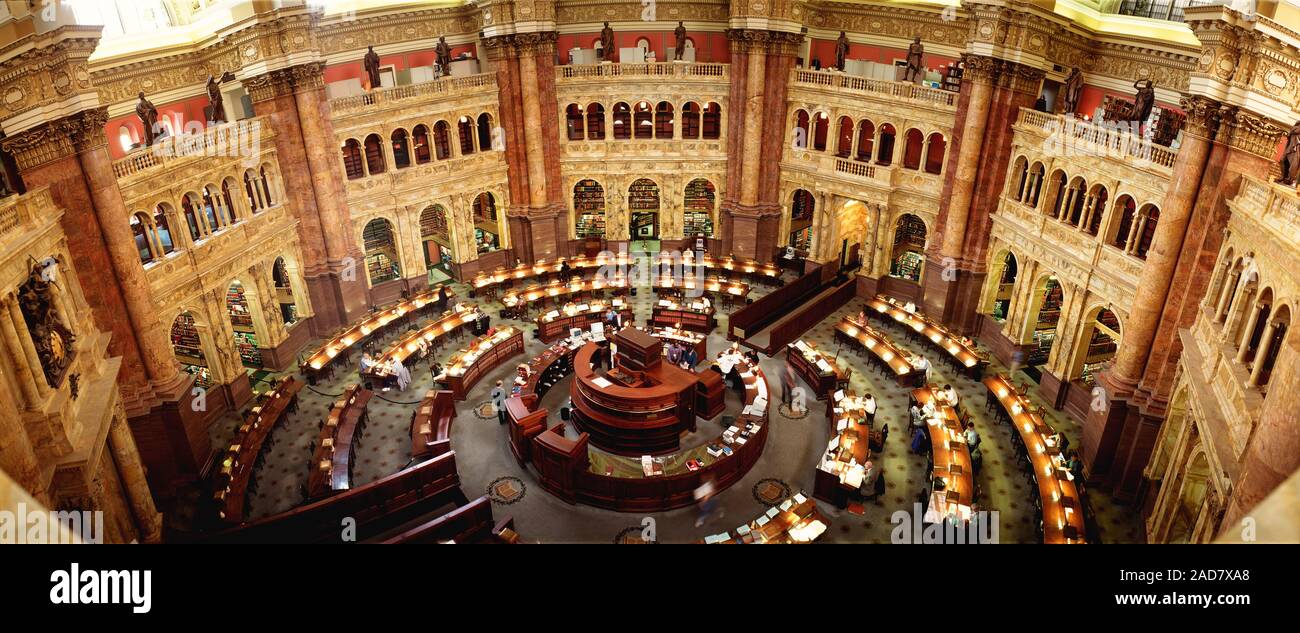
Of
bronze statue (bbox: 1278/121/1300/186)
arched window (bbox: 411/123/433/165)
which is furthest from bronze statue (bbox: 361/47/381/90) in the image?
bronze statue (bbox: 1278/121/1300/186)

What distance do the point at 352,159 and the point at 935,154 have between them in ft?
79.8

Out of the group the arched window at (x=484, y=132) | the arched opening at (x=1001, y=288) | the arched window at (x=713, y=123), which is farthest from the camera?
the arched window at (x=713, y=123)

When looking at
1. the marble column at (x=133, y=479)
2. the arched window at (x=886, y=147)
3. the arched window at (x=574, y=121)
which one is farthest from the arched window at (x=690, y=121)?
the marble column at (x=133, y=479)

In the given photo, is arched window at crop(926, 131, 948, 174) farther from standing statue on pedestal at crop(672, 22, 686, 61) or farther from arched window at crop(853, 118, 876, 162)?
standing statue on pedestal at crop(672, 22, 686, 61)

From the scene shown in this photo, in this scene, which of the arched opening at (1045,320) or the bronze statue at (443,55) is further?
the bronze statue at (443,55)

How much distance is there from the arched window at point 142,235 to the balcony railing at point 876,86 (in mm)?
24604

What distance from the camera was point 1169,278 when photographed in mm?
18734

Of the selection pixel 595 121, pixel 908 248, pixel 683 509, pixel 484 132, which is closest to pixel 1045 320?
pixel 908 248

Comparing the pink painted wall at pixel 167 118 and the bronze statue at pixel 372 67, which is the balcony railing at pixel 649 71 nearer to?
the bronze statue at pixel 372 67

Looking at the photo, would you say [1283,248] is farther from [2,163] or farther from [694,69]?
[2,163]

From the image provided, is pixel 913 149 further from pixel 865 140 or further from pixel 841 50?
pixel 841 50

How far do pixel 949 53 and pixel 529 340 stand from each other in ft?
67.3

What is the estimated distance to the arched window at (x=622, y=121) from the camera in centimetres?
3353

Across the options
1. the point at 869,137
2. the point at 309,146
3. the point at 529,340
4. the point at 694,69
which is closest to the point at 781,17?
the point at 694,69
